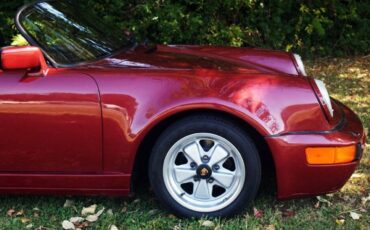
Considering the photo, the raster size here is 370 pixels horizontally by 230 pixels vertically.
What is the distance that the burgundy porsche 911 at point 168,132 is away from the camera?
3.12 metres

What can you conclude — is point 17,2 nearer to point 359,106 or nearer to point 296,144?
point 359,106

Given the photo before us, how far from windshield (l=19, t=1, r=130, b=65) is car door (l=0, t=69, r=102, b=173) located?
24 centimetres

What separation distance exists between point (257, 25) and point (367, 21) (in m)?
1.75

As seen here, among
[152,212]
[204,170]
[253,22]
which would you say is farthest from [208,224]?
[253,22]

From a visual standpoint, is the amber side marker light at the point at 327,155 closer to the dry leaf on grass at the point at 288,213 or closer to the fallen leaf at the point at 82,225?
the dry leaf on grass at the point at 288,213

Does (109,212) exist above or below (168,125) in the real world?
below

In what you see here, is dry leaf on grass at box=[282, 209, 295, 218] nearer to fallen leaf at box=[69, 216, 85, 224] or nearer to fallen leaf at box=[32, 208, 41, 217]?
fallen leaf at box=[69, 216, 85, 224]

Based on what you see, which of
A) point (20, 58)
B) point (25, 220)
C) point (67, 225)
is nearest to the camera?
point (20, 58)

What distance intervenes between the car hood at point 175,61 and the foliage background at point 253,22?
380 centimetres

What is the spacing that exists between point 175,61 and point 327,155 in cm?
116

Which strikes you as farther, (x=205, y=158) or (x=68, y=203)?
(x=68, y=203)

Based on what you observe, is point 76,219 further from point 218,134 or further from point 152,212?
point 218,134

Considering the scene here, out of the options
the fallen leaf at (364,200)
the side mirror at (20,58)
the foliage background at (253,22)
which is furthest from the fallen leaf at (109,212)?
the foliage background at (253,22)

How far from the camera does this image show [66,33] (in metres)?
3.60
